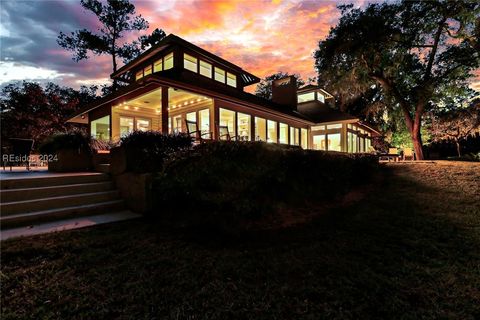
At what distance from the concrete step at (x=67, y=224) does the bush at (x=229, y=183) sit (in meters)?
0.67

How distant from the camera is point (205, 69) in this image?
1266cm

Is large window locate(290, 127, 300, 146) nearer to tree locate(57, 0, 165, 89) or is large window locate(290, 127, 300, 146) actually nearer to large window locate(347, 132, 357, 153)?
large window locate(347, 132, 357, 153)

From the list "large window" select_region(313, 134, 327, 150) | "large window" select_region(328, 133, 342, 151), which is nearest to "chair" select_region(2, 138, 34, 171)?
"large window" select_region(313, 134, 327, 150)

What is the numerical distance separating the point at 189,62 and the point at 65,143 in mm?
7825

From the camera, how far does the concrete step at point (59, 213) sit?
135 inches

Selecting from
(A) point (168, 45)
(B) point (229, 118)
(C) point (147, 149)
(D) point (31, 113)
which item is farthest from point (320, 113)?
(D) point (31, 113)

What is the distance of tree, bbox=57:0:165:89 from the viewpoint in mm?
19297

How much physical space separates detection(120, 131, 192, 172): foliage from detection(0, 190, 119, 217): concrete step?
75cm

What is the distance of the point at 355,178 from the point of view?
6.90 metres

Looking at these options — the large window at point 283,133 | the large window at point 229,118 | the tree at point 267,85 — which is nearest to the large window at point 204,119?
the large window at point 229,118

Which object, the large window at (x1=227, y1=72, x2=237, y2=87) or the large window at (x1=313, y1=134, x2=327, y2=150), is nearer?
the large window at (x1=227, y1=72, x2=237, y2=87)

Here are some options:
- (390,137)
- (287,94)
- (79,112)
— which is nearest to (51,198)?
(79,112)

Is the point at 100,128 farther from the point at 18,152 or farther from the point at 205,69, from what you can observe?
the point at 205,69

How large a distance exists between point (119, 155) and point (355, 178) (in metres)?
6.85
